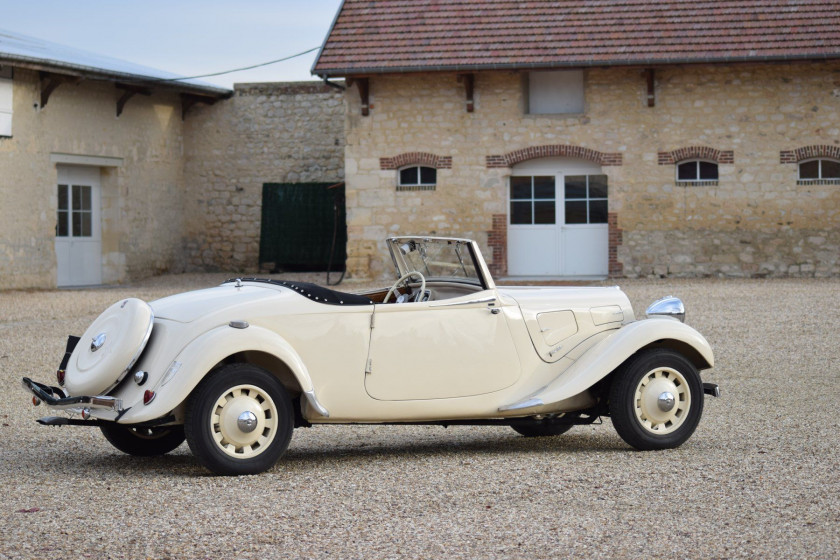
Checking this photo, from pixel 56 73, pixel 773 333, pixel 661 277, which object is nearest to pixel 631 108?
pixel 661 277

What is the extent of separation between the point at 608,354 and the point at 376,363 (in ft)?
3.94

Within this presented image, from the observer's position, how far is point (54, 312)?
1495 cm

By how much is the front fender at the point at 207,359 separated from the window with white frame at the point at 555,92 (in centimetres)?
1468

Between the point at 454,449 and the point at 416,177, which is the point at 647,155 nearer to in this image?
the point at 416,177

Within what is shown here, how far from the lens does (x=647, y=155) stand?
1897 centimetres

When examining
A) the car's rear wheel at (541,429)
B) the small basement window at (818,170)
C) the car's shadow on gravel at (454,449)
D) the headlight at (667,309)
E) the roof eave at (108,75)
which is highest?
the roof eave at (108,75)

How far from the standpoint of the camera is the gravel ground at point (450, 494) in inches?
159

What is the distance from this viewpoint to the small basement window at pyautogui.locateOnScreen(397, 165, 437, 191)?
19.6 m

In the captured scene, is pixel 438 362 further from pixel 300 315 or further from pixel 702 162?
pixel 702 162

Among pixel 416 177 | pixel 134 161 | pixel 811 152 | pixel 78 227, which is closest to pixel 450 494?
pixel 416 177

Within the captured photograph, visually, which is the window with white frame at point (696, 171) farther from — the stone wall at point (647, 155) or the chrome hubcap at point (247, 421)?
the chrome hubcap at point (247, 421)

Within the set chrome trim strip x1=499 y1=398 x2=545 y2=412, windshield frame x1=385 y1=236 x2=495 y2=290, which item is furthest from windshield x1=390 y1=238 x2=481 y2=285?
chrome trim strip x1=499 y1=398 x2=545 y2=412

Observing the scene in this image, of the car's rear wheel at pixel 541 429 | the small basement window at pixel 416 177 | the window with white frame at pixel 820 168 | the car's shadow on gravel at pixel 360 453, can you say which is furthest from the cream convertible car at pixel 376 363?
the window with white frame at pixel 820 168

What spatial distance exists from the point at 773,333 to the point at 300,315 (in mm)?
7315
